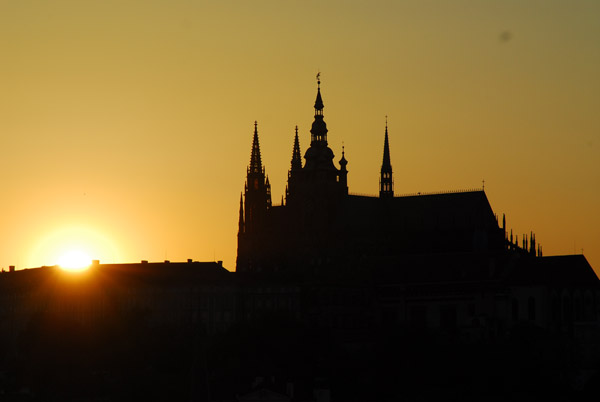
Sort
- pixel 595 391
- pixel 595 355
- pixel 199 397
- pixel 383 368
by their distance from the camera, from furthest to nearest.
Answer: pixel 595 355 < pixel 383 368 < pixel 595 391 < pixel 199 397

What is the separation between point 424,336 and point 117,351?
1021 inches

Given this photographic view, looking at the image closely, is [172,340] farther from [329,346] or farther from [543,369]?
[543,369]

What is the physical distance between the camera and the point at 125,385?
173375 millimetres

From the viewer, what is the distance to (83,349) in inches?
7657

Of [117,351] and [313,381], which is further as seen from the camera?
[117,351]

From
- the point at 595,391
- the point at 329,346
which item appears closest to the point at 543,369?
the point at 595,391

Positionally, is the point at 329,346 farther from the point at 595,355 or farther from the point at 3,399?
the point at 3,399

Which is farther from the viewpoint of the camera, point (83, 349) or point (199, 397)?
point (83, 349)

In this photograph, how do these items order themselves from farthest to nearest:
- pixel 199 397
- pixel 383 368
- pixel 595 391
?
pixel 383 368 → pixel 595 391 → pixel 199 397

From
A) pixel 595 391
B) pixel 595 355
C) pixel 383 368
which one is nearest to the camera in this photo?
pixel 595 391

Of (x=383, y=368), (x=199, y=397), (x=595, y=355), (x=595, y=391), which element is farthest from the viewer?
(x=595, y=355)

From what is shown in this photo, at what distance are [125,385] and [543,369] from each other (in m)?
33.0

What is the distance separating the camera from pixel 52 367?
183750 mm

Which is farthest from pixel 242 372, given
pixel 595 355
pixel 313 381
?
pixel 595 355
